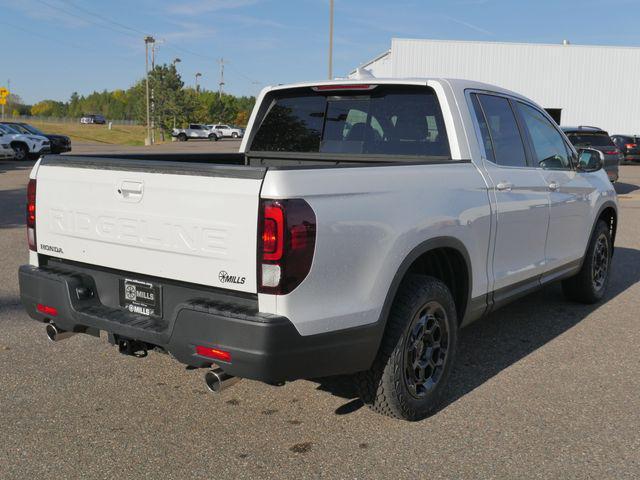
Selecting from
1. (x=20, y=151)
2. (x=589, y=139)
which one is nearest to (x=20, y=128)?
(x=20, y=151)

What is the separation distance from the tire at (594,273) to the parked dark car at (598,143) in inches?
456

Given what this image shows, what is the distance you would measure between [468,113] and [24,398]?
3.22 metres

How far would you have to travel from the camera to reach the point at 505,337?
5.50 m

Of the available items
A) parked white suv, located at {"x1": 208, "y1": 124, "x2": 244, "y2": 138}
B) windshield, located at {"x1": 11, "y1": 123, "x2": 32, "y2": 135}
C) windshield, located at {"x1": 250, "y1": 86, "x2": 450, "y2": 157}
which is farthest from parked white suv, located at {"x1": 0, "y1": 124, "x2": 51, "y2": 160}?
parked white suv, located at {"x1": 208, "y1": 124, "x2": 244, "y2": 138}

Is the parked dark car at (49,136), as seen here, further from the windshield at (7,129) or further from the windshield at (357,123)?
the windshield at (357,123)

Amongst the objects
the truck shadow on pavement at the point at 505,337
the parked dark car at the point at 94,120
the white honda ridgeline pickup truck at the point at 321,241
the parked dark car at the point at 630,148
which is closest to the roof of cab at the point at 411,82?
the white honda ridgeline pickup truck at the point at 321,241

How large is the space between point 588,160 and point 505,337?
1692 millimetres

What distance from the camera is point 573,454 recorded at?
3.51m

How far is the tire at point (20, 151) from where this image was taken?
2730cm

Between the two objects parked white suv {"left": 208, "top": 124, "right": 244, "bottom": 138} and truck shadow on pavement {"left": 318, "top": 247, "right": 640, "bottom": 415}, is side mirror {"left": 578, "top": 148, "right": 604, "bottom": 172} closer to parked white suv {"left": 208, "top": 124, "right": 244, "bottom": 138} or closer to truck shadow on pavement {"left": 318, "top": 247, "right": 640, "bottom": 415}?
truck shadow on pavement {"left": 318, "top": 247, "right": 640, "bottom": 415}

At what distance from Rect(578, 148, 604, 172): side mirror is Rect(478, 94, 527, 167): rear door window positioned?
3.41 feet

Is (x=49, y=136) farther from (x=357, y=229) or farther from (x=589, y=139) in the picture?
(x=357, y=229)

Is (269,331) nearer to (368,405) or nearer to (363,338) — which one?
(363,338)

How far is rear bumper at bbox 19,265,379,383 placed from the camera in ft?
9.91
